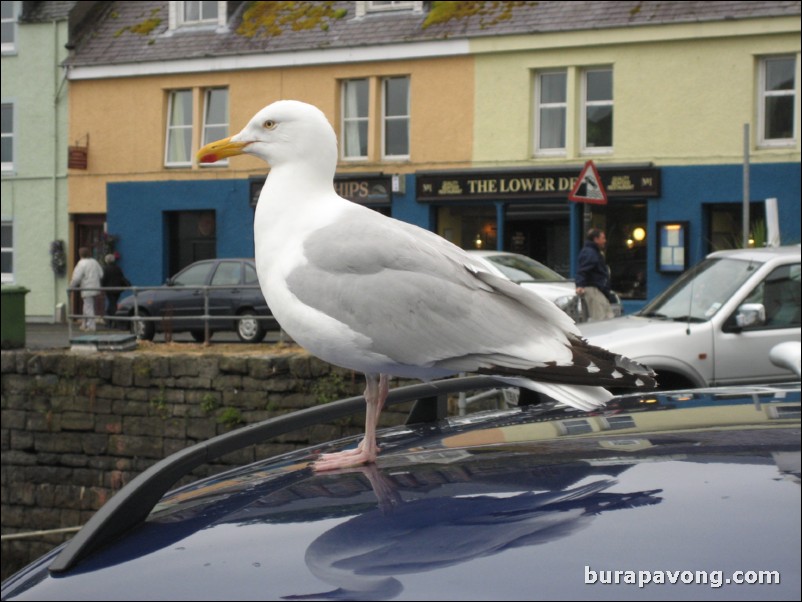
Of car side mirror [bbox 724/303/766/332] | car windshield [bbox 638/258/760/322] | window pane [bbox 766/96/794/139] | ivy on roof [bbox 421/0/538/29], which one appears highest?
ivy on roof [bbox 421/0/538/29]

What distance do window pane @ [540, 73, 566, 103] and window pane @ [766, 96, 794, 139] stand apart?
13.9ft

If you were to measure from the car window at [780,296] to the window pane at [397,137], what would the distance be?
1700 cm

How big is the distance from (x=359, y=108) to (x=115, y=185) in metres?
6.76

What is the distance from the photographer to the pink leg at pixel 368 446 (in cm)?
243

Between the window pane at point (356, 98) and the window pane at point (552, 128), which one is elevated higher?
the window pane at point (356, 98)

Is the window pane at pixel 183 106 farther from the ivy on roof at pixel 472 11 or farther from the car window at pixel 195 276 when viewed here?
the car window at pixel 195 276

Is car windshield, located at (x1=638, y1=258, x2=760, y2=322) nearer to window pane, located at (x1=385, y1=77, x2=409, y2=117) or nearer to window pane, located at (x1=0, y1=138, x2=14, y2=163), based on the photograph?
window pane, located at (x1=385, y1=77, x2=409, y2=117)

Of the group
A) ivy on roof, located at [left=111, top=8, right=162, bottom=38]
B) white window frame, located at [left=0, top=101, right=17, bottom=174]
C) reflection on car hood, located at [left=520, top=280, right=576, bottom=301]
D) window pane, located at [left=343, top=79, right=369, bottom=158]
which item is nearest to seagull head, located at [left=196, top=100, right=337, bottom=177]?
reflection on car hood, located at [left=520, top=280, right=576, bottom=301]

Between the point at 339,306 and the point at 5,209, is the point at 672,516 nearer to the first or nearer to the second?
the point at 339,306

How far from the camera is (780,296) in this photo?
10.2 meters

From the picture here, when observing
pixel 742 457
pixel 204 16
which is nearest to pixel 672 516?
pixel 742 457

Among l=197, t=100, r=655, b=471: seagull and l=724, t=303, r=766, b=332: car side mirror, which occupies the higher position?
l=197, t=100, r=655, b=471: seagull

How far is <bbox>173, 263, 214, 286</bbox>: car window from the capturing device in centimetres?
2098

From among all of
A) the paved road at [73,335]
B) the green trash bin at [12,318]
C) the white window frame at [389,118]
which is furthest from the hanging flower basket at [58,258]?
the green trash bin at [12,318]
